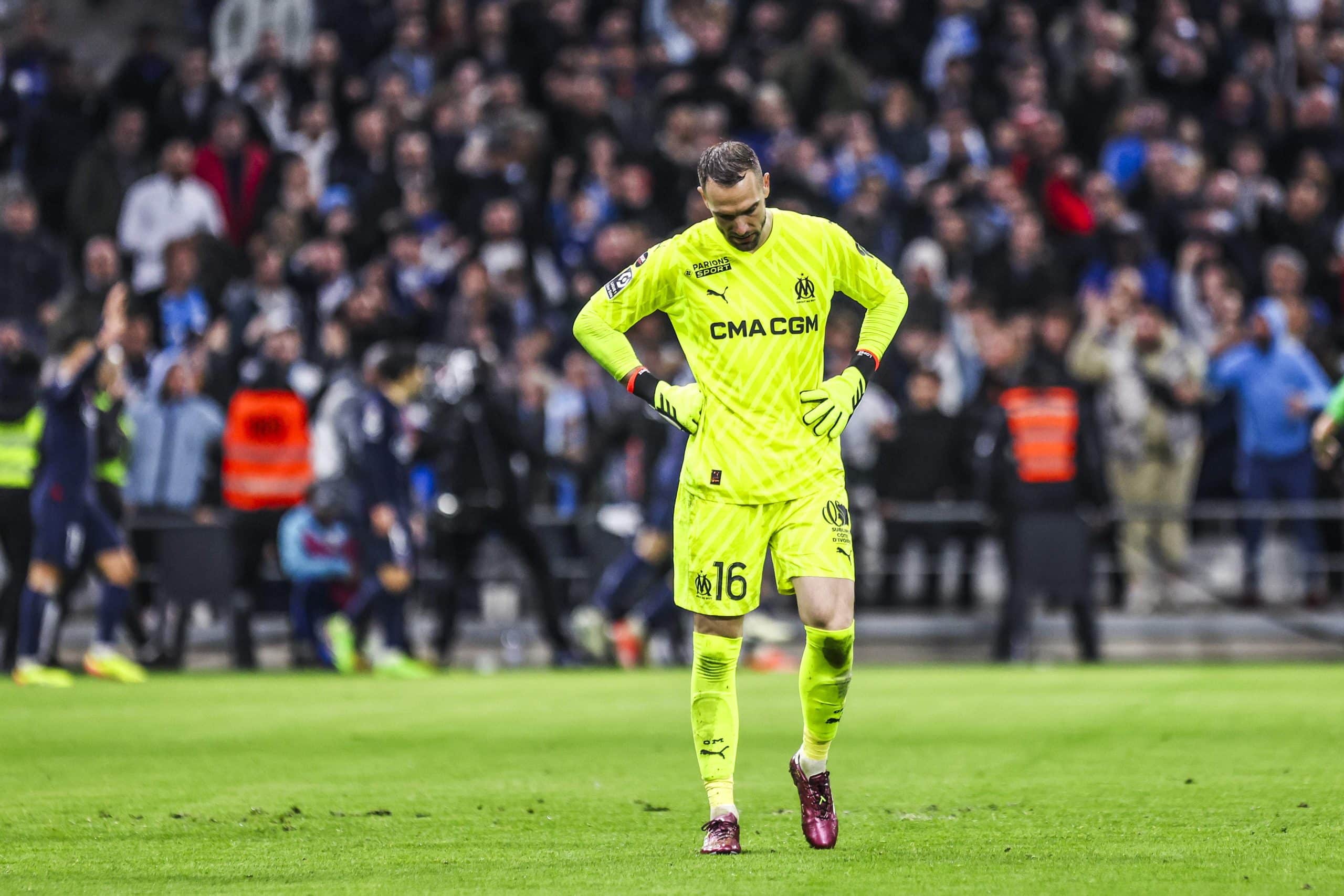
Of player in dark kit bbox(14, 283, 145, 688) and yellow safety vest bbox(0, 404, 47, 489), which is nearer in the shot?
player in dark kit bbox(14, 283, 145, 688)

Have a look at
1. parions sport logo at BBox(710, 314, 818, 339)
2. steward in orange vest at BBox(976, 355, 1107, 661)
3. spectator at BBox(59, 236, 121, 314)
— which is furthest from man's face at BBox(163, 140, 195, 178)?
parions sport logo at BBox(710, 314, 818, 339)

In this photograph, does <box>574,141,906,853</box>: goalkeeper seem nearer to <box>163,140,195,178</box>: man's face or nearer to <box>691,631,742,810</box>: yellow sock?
<box>691,631,742,810</box>: yellow sock

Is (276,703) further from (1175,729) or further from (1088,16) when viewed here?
(1088,16)

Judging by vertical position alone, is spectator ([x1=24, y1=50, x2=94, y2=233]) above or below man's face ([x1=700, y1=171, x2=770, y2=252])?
above

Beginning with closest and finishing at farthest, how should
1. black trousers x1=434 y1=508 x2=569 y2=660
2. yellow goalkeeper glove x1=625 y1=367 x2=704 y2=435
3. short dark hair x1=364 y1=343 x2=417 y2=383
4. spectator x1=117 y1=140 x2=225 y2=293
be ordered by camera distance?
yellow goalkeeper glove x1=625 y1=367 x2=704 y2=435
short dark hair x1=364 y1=343 x2=417 y2=383
black trousers x1=434 y1=508 x2=569 y2=660
spectator x1=117 y1=140 x2=225 y2=293

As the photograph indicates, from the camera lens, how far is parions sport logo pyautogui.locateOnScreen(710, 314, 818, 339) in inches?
283

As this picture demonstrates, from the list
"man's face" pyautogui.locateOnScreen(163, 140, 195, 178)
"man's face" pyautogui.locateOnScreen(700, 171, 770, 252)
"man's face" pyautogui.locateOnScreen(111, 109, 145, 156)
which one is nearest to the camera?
"man's face" pyautogui.locateOnScreen(700, 171, 770, 252)

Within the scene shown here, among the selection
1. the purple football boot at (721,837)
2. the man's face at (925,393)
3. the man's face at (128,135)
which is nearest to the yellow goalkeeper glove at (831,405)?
the purple football boot at (721,837)

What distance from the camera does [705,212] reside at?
61.2ft

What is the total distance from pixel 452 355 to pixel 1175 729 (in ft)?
29.1

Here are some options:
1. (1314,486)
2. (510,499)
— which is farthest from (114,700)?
(1314,486)

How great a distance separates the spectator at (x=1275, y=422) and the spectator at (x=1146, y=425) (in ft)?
1.57

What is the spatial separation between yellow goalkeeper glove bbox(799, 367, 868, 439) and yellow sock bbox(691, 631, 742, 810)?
32.3 inches

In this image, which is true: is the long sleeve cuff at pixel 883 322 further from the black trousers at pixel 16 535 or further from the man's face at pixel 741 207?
the black trousers at pixel 16 535
